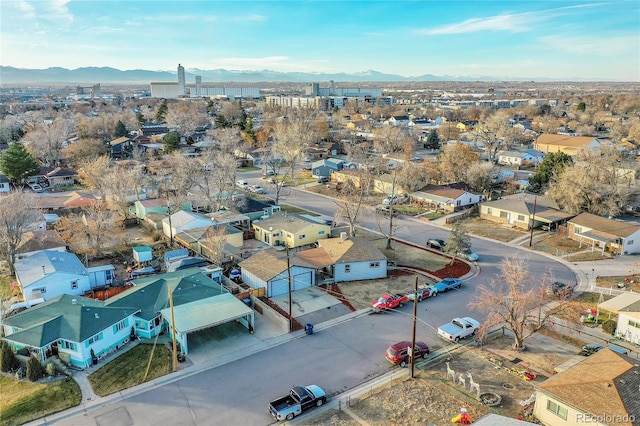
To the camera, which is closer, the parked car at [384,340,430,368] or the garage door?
the parked car at [384,340,430,368]

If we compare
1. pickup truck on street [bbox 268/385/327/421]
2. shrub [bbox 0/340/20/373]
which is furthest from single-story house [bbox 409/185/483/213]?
shrub [bbox 0/340/20/373]

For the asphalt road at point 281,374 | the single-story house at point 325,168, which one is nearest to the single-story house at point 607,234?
the asphalt road at point 281,374

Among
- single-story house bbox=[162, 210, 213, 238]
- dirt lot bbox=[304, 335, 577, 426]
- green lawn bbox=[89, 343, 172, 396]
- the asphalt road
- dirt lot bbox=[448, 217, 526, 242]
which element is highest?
single-story house bbox=[162, 210, 213, 238]

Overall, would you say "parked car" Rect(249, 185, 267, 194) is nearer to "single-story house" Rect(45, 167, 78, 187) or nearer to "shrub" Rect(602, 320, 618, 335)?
"single-story house" Rect(45, 167, 78, 187)

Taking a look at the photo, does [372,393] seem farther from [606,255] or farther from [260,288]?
[606,255]

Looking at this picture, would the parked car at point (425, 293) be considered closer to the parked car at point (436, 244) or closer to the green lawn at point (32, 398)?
Answer: the parked car at point (436, 244)

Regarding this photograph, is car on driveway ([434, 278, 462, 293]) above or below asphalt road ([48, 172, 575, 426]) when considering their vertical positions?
above
